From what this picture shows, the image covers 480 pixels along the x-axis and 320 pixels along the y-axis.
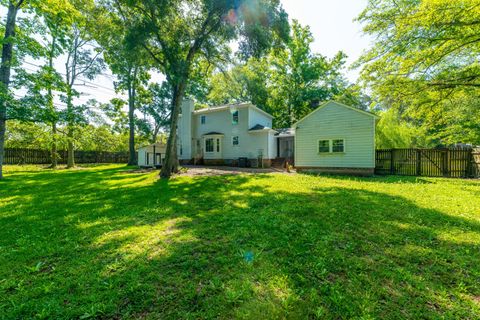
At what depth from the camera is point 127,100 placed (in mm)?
22781

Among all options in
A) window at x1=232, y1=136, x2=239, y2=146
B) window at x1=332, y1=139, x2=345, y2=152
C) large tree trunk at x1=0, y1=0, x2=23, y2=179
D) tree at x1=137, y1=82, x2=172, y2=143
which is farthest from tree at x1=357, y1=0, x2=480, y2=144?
tree at x1=137, y1=82, x2=172, y2=143

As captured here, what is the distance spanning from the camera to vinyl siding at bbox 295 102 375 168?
39.3ft

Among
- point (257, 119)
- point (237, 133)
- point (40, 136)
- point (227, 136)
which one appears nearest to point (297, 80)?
point (257, 119)

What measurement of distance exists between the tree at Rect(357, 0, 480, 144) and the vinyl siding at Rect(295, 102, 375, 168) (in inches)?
69.2

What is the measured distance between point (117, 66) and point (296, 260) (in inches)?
609

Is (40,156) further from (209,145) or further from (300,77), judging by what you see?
(300,77)

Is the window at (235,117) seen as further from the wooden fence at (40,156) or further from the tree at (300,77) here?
the wooden fence at (40,156)

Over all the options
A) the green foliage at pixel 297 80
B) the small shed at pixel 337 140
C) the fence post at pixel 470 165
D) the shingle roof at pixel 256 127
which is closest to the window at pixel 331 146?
the small shed at pixel 337 140

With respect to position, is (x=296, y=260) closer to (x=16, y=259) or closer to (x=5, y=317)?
(x=5, y=317)

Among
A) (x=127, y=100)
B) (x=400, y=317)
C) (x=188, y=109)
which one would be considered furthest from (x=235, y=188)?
(x=127, y=100)

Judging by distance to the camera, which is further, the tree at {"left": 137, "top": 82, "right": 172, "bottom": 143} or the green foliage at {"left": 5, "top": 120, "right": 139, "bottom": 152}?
the tree at {"left": 137, "top": 82, "right": 172, "bottom": 143}

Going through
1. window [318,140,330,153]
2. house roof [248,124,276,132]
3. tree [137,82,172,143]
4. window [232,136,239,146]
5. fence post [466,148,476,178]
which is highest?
tree [137,82,172,143]

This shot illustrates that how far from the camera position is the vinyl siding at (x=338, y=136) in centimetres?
1197

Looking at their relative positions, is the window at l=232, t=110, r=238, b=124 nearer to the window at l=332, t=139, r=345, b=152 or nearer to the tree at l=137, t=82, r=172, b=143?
the window at l=332, t=139, r=345, b=152
